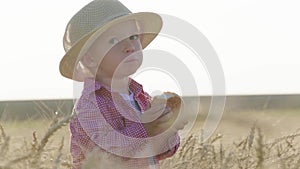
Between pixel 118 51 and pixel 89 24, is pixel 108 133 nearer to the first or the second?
pixel 118 51

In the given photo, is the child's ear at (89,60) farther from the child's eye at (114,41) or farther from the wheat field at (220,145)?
the wheat field at (220,145)

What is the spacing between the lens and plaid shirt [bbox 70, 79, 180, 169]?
2262 mm

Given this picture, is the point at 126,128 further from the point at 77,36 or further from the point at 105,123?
the point at 77,36

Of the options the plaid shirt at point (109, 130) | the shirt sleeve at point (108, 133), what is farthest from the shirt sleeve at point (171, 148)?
the shirt sleeve at point (108, 133)

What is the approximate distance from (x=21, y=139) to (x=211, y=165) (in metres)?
0.61

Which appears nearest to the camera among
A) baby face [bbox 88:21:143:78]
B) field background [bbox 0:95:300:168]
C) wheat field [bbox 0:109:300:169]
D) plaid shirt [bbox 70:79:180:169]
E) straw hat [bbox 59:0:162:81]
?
wheat field [bbox 0:109:300:169]

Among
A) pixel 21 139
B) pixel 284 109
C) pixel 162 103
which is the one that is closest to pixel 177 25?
pixel 162 103

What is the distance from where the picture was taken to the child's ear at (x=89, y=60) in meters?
2.52

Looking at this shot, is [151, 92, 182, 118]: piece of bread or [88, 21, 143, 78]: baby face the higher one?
[88, 21, 143, 78]: baby face

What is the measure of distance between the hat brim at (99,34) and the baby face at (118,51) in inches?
0.9

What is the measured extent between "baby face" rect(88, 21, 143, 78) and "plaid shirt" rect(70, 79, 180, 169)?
2.8 inches

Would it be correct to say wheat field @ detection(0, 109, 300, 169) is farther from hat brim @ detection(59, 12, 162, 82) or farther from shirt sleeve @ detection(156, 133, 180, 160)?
hat brim @ detection(59, 12, 162, 82)


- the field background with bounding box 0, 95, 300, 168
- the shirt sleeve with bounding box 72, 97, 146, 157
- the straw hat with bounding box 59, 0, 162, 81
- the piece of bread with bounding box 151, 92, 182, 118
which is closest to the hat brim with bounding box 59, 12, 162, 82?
the straw hat with bounding box 59, 0, 162, 81

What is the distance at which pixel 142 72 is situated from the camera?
8.30 ft
